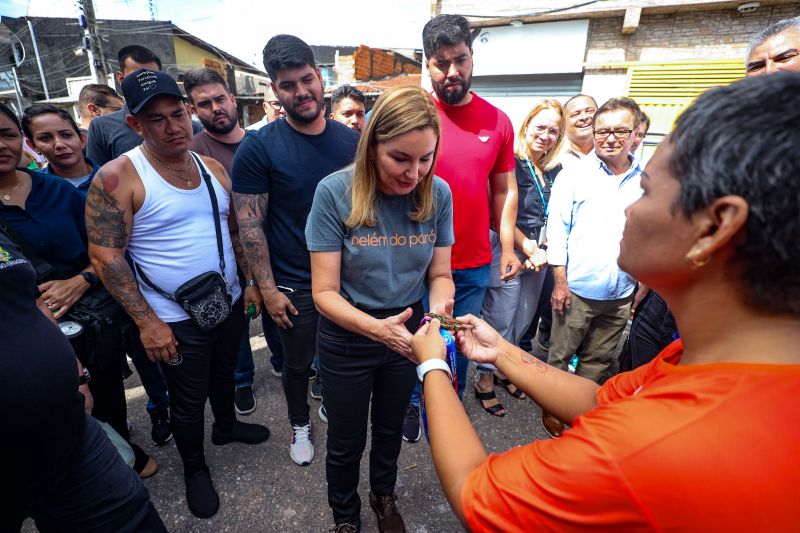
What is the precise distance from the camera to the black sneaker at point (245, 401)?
3271 mm

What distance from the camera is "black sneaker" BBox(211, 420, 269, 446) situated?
2898mm

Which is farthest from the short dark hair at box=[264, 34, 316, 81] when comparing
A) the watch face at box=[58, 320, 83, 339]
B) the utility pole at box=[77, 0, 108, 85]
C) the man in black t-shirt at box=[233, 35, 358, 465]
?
the utility pole at box=[77, 0, 108, 85]

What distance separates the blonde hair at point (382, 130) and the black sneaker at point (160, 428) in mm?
2342

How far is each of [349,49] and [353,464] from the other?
3603 cm

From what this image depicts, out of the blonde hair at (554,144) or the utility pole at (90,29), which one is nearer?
the blonde hair at (554,144)

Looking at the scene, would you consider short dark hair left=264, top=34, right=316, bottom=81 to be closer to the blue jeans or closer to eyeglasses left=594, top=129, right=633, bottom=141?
the blue jeans

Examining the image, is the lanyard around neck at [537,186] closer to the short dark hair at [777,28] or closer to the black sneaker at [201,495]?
the short dark hair at [777,28]

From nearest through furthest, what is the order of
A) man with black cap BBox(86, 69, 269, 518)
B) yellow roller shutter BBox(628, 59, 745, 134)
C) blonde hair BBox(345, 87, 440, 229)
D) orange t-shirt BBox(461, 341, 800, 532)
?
orange t-shirt BBox(461, 341, 800, 532) < blonde hair BBox(345, 87, 440, 229) < man with black cap BBox(86, 69, 269, 518) < yellow roller shutter BBox(628, 59, 745, 134)

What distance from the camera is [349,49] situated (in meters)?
32.6

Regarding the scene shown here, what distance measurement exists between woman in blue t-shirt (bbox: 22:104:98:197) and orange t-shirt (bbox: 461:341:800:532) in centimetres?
335

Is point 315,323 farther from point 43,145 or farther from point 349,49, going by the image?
point 349,49

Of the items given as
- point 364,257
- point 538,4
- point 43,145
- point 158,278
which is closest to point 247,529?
point 158,278

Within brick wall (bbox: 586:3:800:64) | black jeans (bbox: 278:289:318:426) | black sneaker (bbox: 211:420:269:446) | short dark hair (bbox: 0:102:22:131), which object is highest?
brick wall (bbox: 586:3:800:64)

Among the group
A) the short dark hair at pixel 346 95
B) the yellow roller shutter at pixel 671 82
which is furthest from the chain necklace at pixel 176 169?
the yellow roller shutter at pixel 671 82
